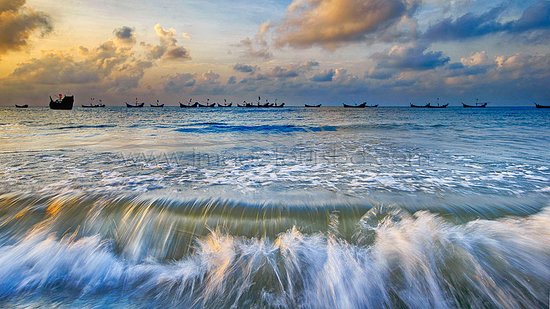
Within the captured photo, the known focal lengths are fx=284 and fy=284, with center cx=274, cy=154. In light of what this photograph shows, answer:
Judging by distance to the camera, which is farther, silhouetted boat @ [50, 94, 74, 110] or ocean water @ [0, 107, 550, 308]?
silhouetted boat @ [50, 94, 74, 110]

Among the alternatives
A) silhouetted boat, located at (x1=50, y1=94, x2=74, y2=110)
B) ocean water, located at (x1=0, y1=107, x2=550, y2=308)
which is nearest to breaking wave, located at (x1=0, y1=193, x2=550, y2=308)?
ocean water, located at (x1=0, y1=107, x2=550, y2=308)

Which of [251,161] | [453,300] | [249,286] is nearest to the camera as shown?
[453,300]

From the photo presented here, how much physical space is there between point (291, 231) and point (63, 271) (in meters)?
3.11

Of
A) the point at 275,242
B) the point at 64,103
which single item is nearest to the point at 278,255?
the point at 275,242

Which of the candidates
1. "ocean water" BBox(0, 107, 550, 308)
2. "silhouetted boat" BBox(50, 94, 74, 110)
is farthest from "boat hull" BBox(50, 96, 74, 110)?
"ocean water" BBox(0, 107, 550, 308)

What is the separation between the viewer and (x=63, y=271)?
3.71 m

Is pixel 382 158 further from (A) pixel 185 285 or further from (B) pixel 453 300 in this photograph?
(A) pixel 185 285

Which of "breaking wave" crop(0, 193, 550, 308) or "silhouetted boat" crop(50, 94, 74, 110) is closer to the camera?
"breaking wave" crop(0, 193, 550, 308)

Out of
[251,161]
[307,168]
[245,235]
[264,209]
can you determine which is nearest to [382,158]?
[307,168]

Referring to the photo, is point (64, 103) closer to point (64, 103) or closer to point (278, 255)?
point (64, 103)

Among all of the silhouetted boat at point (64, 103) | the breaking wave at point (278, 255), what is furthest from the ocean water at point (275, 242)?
the silhouetted boat at point (64, 103)

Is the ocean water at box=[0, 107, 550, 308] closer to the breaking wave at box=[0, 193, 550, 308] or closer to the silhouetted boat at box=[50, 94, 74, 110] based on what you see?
the breaking wave at box=[0, 193, 550, 308]

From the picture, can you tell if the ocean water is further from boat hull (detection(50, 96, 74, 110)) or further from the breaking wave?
boat hull (detection(50, 96, 74, 110))

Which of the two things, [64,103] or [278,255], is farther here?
[64,103]
